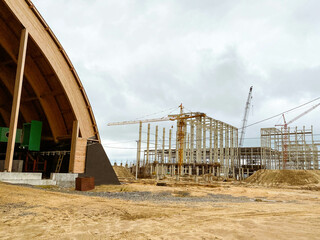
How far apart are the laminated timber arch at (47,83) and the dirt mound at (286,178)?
25039 millimetres

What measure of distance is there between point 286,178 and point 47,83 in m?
31.5

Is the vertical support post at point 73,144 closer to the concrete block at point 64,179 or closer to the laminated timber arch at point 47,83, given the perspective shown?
the laminated timber arch at point 47,83

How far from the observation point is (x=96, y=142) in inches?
872

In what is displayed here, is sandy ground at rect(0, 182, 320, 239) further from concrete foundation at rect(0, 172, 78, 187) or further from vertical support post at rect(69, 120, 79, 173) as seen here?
vertical support post at rect(69, 120, 79, 173)

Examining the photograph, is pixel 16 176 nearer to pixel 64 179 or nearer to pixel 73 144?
pixel 64 179

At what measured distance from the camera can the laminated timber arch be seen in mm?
18609

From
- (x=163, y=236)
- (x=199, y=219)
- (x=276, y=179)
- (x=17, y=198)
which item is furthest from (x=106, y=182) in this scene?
(x=276, y=179)

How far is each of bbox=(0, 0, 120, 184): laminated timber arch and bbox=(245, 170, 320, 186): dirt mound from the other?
2504 cm

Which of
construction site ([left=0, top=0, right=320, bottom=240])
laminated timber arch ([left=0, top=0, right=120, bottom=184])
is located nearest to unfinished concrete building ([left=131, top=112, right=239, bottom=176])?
construction site ([left=0, top=0, right=320, bottom=240])

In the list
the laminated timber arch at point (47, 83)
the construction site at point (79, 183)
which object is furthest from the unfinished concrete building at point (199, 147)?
the laminated timber arch at point (47, 83)

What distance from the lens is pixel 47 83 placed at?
72.2 feet

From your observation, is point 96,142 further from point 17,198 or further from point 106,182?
point 17,198

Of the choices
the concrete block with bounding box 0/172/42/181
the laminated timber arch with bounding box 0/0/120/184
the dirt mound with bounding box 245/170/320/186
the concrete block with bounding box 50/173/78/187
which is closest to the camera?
the concrete block with bounding box 0/172/42/181

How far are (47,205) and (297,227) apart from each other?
7832 millimetres
